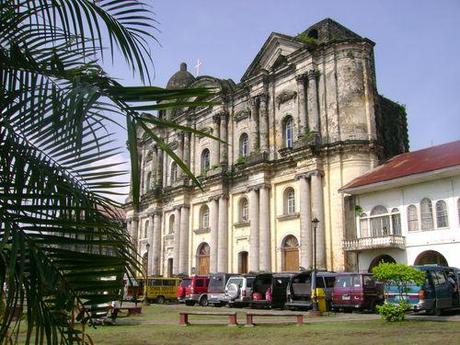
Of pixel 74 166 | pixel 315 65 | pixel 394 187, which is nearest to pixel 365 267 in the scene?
pixel 394 187

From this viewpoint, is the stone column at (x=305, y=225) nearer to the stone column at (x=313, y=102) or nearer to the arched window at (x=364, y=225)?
the arched window at (x=364, y=225)

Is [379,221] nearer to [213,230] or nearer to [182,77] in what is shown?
[213,230]

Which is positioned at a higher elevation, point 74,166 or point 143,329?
point 74,166

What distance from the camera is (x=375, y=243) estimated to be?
24.5 metres

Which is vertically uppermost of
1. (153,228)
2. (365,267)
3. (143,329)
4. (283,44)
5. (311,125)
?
(283,44)

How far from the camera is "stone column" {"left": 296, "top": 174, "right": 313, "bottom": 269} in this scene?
2778 centimetres

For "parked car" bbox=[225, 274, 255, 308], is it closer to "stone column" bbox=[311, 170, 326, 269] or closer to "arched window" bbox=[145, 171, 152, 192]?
"stone column" bbox=[311, 170, 326, 269]

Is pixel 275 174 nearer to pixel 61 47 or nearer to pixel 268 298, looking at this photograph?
pixel 268 298

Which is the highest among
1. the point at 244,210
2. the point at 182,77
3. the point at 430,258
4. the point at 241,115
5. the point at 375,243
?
the point at 182,77

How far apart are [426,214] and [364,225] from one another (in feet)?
11.1

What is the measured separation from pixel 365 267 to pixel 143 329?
47.4 feet

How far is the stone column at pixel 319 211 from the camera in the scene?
1070 inches

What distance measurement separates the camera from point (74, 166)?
136 inches

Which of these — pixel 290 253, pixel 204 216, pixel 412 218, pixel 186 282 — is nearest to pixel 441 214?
pixel 412 218
